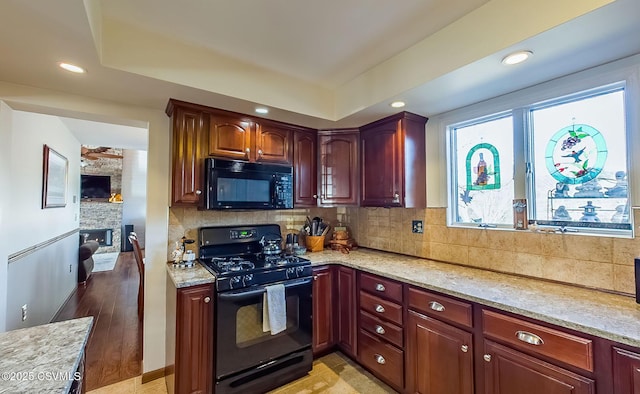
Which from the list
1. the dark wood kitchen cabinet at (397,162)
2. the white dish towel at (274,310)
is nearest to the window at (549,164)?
the dark wood kitchen cabinet at (397,162)

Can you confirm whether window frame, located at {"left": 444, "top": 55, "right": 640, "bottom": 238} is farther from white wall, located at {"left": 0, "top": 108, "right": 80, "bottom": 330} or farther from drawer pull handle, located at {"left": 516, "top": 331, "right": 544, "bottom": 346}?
white wall, located at {"left": 0, "top": 108, "right": 80, "bottom": 330}

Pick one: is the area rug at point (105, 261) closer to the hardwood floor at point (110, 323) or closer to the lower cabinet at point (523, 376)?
the hardwood floor at point (110, 323)

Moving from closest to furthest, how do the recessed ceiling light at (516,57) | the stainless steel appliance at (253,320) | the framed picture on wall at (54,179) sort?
1. the recessed ceiling light at (516,57)
2. the stainless steel appliance at (253,320)
3. the framed picture on wall at (54,179)

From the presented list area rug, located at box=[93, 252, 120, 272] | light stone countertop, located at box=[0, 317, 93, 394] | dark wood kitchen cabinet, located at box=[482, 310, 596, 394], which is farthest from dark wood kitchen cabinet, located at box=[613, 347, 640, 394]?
area rug, located at box=[93, 252, 120, 272]

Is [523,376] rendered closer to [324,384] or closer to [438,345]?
[438,345]

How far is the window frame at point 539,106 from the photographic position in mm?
1552

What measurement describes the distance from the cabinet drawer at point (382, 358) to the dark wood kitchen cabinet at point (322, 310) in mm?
309

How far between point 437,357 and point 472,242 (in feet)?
3.10

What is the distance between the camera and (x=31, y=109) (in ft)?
6.61

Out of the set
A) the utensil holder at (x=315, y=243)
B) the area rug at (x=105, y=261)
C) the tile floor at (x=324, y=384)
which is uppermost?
the utensil holder at (x=315, y=243)

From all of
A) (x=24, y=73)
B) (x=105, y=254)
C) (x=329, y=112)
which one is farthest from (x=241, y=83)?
(x=105, y=254)

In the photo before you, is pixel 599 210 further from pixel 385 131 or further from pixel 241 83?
pixel 241 83

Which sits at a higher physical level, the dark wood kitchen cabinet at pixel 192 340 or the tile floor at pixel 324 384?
the dark wood kitchen cabinet at pixel 192 340

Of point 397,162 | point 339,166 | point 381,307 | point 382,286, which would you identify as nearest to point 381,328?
point 381,307
